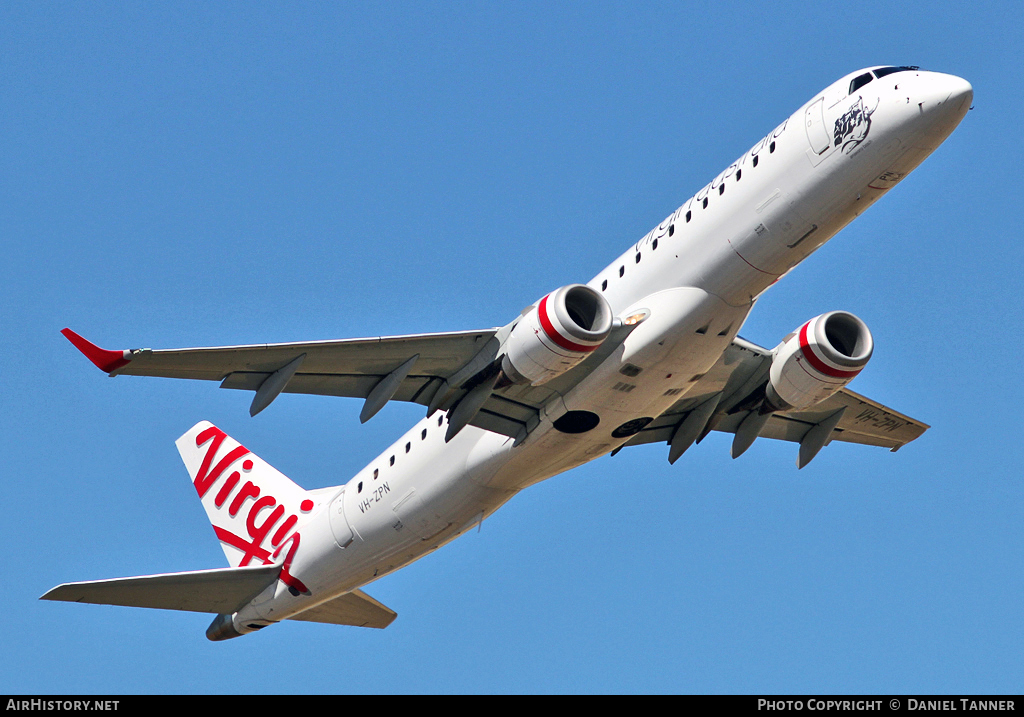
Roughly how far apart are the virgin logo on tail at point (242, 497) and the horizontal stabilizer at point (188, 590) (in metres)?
0.89

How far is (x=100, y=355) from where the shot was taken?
23.3 m

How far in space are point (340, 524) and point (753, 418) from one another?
10409 millimetres

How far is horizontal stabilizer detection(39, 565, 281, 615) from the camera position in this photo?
1158 inches

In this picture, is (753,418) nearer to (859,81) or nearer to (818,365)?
(818,365)

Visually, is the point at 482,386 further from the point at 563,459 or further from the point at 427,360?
the point at 563,459

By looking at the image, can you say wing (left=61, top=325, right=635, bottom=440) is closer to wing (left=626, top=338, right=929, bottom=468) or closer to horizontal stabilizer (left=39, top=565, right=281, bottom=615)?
wing (left=626, top=338, right=929, bottom=468)

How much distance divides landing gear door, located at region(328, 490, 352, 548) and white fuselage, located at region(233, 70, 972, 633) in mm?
1398

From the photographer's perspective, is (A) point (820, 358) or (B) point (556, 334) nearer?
(B) point (556, 334)

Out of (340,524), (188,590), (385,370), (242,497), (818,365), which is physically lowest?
(188,590)

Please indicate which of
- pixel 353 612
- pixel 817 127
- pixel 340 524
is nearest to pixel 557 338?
pixel 817 127

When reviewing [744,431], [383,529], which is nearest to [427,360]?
[383,529]

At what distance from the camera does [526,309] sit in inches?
993
